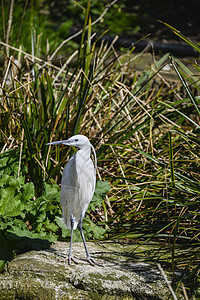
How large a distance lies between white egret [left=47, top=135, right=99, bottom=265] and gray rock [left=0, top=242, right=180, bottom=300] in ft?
0.30

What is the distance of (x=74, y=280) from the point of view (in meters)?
2.27

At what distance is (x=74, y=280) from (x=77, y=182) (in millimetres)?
506

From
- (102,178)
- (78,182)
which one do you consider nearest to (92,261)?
(78,182)

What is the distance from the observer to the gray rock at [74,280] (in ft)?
7.24

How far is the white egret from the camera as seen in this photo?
2217 millimetres

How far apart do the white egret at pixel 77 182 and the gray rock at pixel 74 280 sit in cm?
9

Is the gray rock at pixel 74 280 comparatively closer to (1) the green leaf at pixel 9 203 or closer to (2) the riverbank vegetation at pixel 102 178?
(2) the riverbank vegetation at pixel 102 178

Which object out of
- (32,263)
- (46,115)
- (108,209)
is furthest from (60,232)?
(46,115)

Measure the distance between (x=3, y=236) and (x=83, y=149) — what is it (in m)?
0.73

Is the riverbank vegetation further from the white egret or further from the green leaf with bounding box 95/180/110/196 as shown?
the white egret

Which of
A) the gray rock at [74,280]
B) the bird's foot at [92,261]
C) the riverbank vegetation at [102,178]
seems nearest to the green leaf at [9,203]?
the riverbank vegetation at [102,178]

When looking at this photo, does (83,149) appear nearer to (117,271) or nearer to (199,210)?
(117,271)

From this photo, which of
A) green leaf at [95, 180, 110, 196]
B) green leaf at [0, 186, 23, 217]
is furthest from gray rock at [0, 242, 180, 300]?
green leaf at [95, 180, 110, 196]

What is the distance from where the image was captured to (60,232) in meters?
2.92
